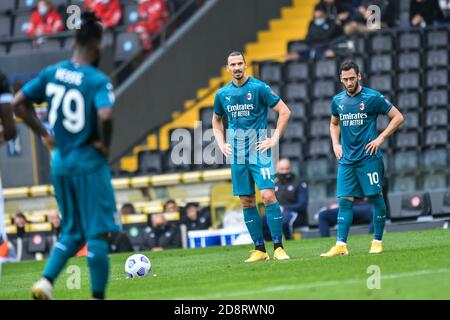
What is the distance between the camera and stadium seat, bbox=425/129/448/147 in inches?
920

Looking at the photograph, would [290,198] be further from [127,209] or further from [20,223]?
[20,223]

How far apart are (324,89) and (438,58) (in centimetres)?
225

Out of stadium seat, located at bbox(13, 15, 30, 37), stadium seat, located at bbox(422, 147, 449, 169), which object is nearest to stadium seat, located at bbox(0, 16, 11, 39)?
stadium seat, located at bbox(13, 15, 30, 37)

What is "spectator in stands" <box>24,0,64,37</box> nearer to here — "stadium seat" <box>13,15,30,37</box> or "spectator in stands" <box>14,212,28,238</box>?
"stadium seat" <box>13,15,30,37</box>

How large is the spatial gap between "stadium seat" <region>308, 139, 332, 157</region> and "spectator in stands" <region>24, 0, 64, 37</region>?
7549 mm

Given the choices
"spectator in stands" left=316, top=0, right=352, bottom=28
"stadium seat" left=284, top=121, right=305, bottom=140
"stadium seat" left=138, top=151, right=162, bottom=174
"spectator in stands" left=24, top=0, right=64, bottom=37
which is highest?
Answer: "spectator in stands" left=24, top=0, right=64, bottom=37

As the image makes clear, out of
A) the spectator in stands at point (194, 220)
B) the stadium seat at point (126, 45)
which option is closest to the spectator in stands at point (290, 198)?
the spectator in stands at point (194, 220)

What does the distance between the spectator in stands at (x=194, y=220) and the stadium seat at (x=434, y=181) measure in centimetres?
383

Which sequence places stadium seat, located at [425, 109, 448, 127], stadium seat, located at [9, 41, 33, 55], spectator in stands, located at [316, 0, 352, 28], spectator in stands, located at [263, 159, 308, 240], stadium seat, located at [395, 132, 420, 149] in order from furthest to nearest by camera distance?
stadium seat, located at [9, 41, 33, 55]
spectator in stands, located at [316, 0, 352, 28]
stadium seat, located at [425, 109, 448, 127]
stadium seat, located at [395, 132, 420, 149]
spectator in stands, located at [263, 159, 308, 240]

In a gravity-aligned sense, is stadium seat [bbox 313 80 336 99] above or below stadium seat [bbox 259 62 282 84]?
below

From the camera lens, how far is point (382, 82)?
2428 centimetres

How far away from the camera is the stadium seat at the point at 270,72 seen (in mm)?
25422

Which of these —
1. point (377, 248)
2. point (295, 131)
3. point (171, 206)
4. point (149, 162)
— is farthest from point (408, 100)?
point (377, 248)

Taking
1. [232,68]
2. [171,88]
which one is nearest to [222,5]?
[171,88]
